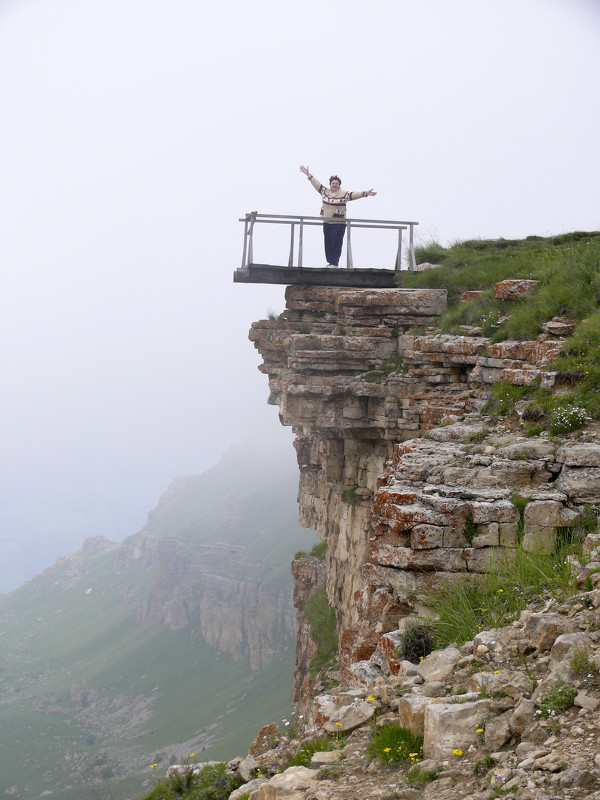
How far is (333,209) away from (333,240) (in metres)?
0.74

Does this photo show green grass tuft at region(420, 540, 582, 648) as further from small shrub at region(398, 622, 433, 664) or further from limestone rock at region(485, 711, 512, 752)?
limestone rock at region(485, 711, 512, 752)

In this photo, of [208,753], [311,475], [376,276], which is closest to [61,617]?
[208,753]

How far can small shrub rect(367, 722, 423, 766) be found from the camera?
437 cm

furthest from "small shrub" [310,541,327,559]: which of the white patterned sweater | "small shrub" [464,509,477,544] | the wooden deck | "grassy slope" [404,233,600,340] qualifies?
"small shrub" [464,509,477,544]

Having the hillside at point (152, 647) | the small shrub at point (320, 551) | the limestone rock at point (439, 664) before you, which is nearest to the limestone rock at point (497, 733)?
the limestone rock at point (439, 664)

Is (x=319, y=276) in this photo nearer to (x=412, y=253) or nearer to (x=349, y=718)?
(x=412, y=253)

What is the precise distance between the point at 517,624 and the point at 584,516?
2.14 m

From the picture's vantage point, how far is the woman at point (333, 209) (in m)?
16.7

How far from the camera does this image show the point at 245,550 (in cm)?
9469

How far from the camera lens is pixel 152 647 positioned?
75062mm

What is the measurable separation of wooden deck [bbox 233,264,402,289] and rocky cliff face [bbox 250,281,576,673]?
0.30 m

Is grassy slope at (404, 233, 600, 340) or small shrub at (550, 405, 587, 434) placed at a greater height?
grassy slope at (404, 233, 600, 340)

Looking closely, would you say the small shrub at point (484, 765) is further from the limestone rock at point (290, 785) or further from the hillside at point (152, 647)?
the hillside at point (152, 647)

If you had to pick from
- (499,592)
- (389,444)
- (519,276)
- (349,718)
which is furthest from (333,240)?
(349,718)
